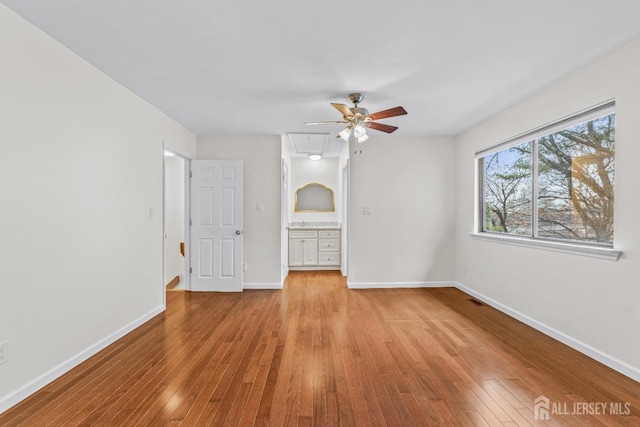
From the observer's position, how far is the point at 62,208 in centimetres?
229

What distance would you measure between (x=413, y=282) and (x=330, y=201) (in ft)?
9.18

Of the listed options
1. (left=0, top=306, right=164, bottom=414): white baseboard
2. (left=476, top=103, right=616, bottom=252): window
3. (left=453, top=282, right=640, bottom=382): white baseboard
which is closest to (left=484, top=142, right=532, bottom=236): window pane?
(left=476, top=103, right=616, bottom=252): window

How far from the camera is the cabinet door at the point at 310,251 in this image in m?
→ 6.31

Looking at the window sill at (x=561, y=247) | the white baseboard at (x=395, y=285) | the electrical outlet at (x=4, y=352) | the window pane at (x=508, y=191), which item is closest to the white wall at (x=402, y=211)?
the white baseboard at (x=395, y=285)

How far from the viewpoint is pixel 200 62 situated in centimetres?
253

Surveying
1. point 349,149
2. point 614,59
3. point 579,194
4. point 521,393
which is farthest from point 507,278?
point 349,149

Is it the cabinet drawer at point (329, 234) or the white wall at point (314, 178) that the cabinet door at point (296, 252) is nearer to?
the cabinet drawer at point (329, 234)

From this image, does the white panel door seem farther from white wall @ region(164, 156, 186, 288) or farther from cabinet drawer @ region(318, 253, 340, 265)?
cabinet drawer @ region(318, 253, 340, 265)

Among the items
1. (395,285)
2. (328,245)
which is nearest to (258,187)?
(328,245)

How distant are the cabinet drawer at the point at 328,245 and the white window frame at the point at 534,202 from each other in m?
2.69

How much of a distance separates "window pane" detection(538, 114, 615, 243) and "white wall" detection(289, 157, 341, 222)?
4249 mm

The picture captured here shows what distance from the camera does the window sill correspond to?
2.38 meters

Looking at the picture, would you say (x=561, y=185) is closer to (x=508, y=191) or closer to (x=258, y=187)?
(x=508, y=191)

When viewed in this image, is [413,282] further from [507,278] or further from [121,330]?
[121,330]
